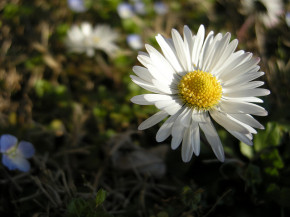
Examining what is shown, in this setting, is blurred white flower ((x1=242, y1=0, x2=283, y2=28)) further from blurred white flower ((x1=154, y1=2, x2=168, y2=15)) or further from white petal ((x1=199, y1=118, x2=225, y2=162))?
white petal ((x1=199, y1=118, x2=225, y2=162))

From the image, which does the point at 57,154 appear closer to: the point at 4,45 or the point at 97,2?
the point at 4,45

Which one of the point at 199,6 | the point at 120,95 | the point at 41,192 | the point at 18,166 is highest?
the point at 199,6

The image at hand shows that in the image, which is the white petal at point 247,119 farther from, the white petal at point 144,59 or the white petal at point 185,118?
the white petal at point 144,59

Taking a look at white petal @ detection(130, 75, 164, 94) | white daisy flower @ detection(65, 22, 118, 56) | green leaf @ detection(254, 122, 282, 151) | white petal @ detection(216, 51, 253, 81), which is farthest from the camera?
white daisy flower @ detection(65, 22, 118, 56)

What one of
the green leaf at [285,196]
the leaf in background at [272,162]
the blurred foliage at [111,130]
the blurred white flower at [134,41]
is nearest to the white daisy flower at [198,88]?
the blurred foliage at [111,130]

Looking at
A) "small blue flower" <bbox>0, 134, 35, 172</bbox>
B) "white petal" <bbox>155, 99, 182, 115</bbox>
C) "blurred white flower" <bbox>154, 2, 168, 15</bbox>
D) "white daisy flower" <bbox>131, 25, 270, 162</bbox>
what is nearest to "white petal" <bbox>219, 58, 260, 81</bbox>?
"white daisy flower" <bbox>131, 25, 270, 162</bbox>

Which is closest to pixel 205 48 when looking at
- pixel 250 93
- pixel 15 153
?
pixel 250 93

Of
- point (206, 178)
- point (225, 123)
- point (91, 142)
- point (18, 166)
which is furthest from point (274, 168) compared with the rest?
point (18, 166)
